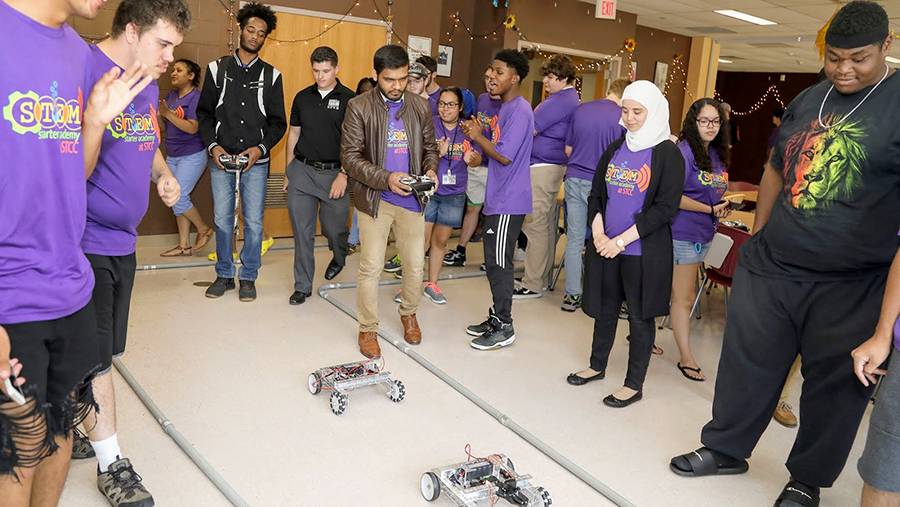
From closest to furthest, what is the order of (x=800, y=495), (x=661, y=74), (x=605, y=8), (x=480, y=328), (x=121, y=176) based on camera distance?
(x=121, y=176), (x=800, y=495), (x=480, y=328), (x=605, y=8), (x=661, y=74)

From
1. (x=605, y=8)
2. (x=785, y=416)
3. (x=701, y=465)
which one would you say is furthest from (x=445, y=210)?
(x=605, y=8)

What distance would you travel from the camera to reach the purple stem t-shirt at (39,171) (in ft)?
4.95

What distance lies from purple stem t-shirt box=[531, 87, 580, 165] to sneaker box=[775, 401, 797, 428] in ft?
7.84

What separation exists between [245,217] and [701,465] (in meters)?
3.22

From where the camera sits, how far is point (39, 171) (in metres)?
1.56

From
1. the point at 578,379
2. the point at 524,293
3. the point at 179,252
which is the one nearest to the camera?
the point at 578,379

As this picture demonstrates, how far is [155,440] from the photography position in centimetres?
278

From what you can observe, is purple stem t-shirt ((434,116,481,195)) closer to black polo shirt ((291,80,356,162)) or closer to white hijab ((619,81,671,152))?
black polo shirt ((291,80,356,162))

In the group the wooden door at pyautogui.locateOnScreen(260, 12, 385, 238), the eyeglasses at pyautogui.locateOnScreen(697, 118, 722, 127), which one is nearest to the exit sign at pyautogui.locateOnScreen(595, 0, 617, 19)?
the wooden door at pyautogui.locateOnScreen(260, 12, 385, 238)

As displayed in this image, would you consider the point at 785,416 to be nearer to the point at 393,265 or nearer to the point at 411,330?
the point at 411,330

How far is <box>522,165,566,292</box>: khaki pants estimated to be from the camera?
518 centimetres

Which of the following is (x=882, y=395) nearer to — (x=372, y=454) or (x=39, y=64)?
(x=372, y=454)

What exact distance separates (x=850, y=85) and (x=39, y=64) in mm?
2391

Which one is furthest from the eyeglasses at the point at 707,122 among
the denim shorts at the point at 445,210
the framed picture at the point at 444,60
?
the framed picture at the point at 444,60
